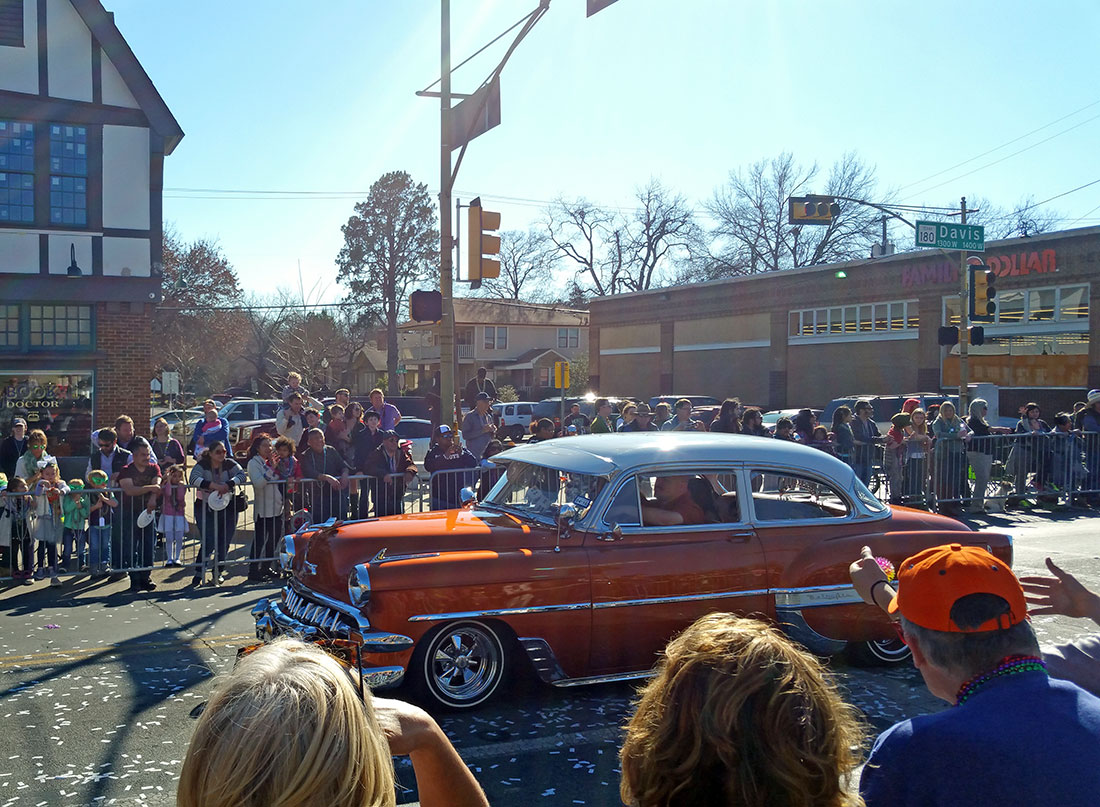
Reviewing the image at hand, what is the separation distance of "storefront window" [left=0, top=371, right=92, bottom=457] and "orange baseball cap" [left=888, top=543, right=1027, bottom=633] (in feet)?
58.0

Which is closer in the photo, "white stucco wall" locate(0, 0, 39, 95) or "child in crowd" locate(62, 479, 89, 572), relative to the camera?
"child in crowd" locate(62, 479, 89, 572)

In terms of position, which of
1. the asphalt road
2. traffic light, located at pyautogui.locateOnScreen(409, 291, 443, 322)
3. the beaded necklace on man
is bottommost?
the asphalt road

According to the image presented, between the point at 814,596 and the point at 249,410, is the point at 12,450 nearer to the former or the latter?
the point at 814,596

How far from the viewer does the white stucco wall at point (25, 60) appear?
16531 millimetres

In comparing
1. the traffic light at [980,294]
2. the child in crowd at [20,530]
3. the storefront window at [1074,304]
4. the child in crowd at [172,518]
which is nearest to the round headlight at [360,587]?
the child in crowd at [172,518]

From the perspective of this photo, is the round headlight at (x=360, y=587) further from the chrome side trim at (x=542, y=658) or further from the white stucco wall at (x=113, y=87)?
the white stucco wall at (x=113, y=87)

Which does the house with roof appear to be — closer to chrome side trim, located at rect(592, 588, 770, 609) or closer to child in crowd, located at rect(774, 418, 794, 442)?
child in crowd, located at rect(774, 418, 794, 442)

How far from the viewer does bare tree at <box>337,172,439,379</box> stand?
183 feet

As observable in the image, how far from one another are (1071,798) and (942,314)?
36.1m

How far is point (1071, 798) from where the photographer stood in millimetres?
1914

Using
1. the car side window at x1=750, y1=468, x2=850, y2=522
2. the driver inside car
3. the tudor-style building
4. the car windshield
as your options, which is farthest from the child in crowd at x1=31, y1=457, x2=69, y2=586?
the car side window at x1=750, y1=468, x2=850, y2=522

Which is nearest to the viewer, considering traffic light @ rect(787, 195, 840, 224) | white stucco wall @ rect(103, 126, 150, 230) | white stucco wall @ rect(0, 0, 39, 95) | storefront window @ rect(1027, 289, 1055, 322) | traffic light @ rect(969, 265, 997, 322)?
white stucco wall @ rect(0, 0, 39, 95)

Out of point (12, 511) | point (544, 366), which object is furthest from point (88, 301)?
point (544, 366)

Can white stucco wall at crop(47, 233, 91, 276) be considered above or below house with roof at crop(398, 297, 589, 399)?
below
